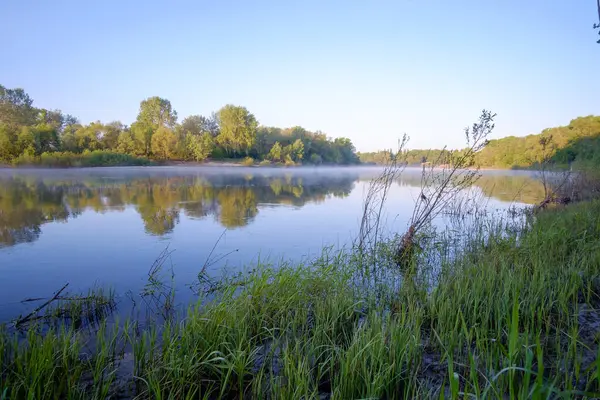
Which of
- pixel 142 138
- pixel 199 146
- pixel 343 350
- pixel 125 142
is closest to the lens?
pixel 343 350

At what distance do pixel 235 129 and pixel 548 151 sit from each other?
60.5 m

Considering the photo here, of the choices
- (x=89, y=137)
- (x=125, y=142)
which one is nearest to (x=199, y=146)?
(x=125, y=142)

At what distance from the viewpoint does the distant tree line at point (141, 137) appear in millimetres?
43031

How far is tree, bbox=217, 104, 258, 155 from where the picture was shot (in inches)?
2660

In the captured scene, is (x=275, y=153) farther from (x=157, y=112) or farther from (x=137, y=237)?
(x=137, y=237)

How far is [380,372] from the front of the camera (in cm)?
202

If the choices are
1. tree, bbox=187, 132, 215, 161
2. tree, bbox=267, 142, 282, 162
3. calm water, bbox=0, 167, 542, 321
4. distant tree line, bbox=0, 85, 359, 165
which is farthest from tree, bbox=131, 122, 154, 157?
calm water, bbox=0, 167, 542, 321

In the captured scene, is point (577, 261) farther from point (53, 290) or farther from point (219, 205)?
point (219, 205)

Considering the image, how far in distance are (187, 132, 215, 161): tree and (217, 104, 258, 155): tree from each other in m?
7.87

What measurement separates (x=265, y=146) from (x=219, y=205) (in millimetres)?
65805

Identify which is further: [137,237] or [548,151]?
[548,151]

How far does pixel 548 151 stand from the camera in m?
13.2

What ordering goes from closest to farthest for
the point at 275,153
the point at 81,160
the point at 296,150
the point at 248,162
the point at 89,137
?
the point at 81,160 < the point at 89,137 < the point at 248,162 < the point at 275,153 < the point at 296,150

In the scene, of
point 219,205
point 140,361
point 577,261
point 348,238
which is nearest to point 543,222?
point 577,261
